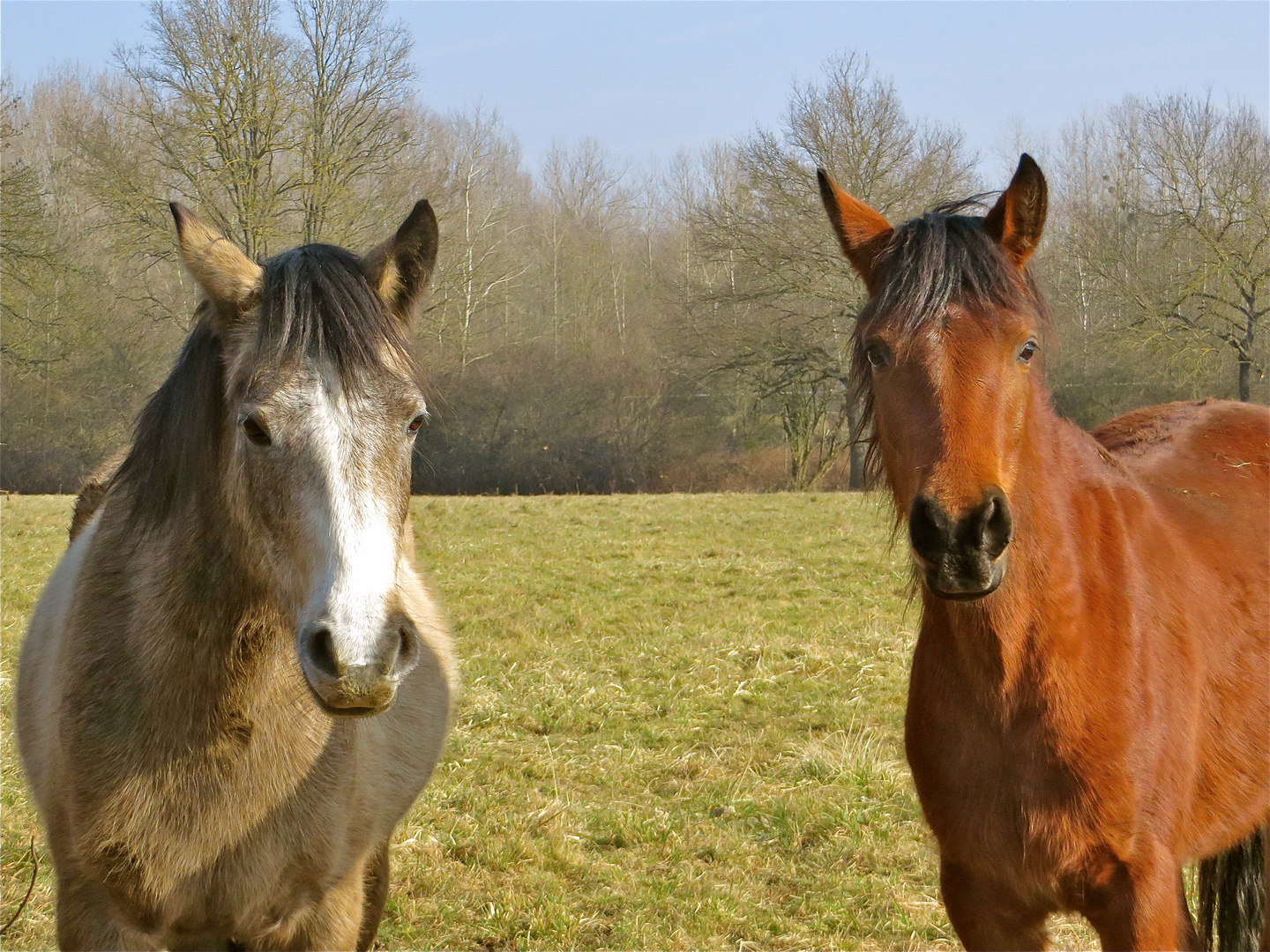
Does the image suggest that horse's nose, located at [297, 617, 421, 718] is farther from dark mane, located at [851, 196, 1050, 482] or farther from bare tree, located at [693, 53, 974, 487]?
bare tree, located at [693, 53, 974, 487]

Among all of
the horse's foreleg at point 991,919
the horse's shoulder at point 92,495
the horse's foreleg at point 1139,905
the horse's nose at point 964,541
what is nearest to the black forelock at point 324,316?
the horse's nose at point 964,541

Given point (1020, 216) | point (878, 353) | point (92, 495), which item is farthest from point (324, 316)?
point (92, 495)

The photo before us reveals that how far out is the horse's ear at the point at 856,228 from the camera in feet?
9.48

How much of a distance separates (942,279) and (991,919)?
5.69 ft

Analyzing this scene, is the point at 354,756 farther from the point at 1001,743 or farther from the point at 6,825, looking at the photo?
the point at 6,825

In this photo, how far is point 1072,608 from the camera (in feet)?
8.64

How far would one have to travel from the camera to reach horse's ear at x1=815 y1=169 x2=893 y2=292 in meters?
2.89

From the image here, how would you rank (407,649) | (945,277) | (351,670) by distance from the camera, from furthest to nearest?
1. (945,277)
2. (407,649)
3. (351,670)

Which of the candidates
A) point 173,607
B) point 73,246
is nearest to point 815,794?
point 173,607

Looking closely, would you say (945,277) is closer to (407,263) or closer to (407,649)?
(407,263)

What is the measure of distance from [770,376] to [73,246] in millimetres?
16341

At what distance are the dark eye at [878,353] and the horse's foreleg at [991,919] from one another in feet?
4.61

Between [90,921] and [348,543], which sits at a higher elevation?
[348,543]

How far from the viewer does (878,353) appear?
8.55ft
